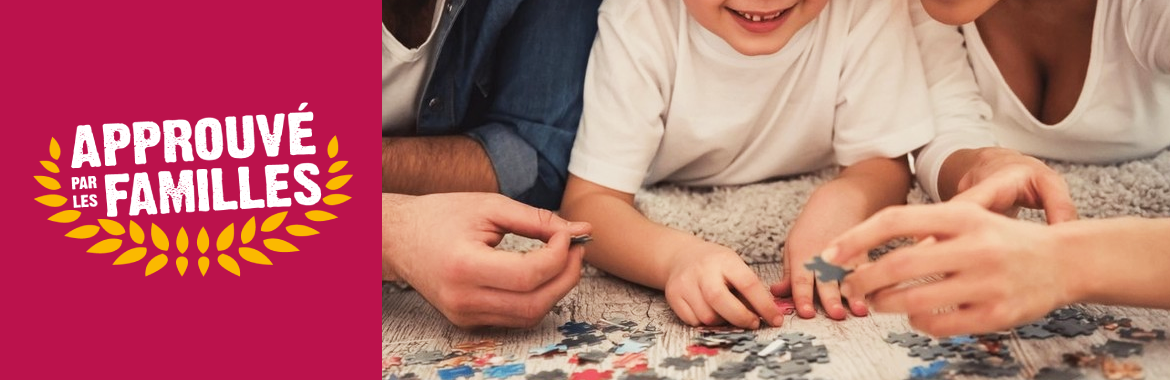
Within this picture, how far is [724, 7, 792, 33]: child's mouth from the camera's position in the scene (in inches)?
65.7

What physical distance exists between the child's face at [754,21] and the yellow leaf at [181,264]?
2.61ft

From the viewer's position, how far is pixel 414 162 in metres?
1.89

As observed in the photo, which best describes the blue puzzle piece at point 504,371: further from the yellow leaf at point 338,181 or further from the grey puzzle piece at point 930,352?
the grey puzzle piece at point 930,352

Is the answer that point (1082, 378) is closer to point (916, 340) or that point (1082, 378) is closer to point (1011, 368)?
point (1011, 368)

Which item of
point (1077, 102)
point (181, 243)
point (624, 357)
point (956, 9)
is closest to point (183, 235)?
point (181, 243)

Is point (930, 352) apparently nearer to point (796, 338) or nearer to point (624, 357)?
point (796, 338)

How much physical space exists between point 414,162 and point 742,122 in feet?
1.80

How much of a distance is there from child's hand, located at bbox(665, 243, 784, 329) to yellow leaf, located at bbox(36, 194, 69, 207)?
0.75 metres

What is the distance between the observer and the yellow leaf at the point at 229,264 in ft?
4.47

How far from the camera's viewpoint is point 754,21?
1.67m

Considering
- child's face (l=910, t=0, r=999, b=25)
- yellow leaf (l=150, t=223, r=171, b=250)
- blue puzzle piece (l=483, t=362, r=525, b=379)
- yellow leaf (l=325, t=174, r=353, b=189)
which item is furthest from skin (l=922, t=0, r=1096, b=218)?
yellow leaf (l=150, t=223, r=171, b=250)

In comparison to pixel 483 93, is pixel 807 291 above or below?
below

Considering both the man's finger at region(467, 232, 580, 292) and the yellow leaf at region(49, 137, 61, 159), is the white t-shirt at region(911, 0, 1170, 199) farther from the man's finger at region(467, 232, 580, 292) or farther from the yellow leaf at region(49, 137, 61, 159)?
the yellow leaf at region(49, 137, 61, 159)

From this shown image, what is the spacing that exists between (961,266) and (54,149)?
1003 mm
